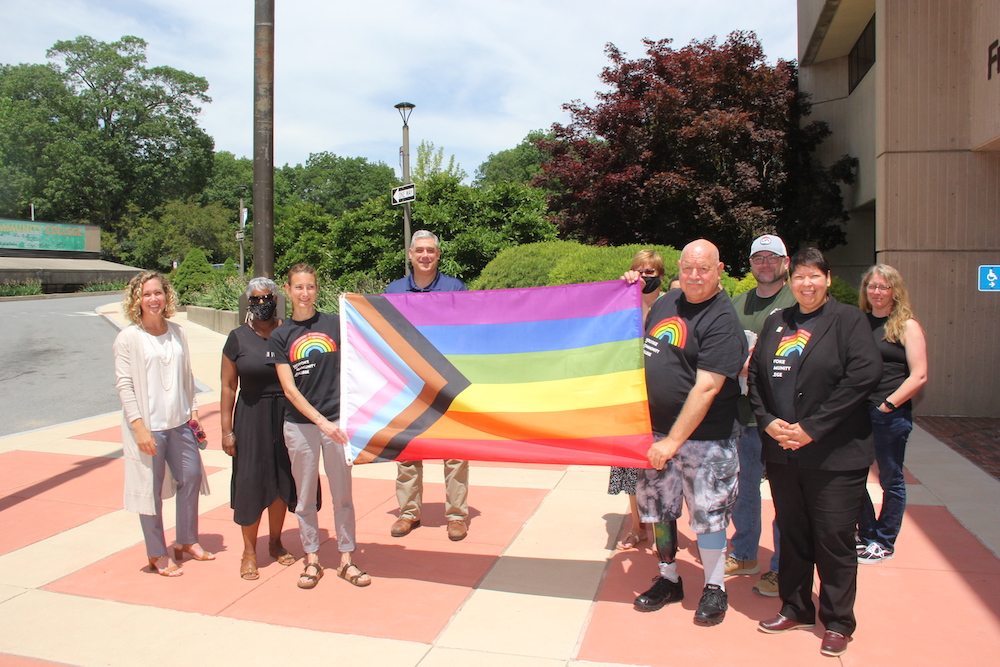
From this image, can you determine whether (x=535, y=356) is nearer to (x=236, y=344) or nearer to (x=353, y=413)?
(x=353, y=413)

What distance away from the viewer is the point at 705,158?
568 inches

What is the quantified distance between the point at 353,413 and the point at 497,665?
160cm

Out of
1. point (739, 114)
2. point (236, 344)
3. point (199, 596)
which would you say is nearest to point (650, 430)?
point (236, 344)

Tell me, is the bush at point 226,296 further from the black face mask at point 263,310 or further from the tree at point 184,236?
the tree at point 184,236

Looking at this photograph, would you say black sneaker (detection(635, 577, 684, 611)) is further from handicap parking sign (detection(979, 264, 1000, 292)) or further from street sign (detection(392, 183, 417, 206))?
street sign (detection(392, 183, 417, 206))

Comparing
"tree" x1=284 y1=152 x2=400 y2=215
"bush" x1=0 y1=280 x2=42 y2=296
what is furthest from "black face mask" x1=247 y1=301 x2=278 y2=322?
"tree" x1=284 y1=152 x2=400 y2=215

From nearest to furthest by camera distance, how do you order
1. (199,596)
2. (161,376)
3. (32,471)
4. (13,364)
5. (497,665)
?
1. (497,665)
2. (199,596)
3. (161,376)
4. (32,471)
5. (13,364)

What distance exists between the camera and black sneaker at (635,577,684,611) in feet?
12.5

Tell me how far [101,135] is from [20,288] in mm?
33495

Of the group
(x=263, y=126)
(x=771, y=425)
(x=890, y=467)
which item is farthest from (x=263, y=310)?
(x=890, y=467)

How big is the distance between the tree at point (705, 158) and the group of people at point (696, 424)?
32.8ft

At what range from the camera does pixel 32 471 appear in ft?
22.3

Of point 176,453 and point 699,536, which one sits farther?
point 176,453

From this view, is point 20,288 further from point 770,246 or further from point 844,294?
point 770,246
